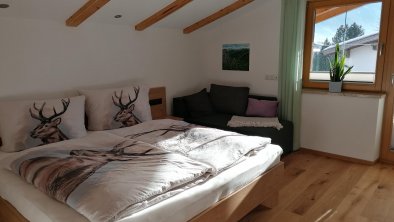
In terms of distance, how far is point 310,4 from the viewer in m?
3.74

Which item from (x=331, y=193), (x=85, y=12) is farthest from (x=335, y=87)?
(x=85, y=12)

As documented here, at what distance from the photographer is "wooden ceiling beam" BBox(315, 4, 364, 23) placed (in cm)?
351

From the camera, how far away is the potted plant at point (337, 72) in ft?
11.5

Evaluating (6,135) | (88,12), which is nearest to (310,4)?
(88,12)

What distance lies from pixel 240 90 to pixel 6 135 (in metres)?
2.90

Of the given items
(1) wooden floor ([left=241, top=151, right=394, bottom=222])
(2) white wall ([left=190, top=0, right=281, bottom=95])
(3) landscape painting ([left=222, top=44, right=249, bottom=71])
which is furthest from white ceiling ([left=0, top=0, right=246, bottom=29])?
(1) wooden floor ([left=241, top=151, right=394, bottom=222])

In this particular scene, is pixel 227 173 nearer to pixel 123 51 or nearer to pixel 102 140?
pixel 102 140

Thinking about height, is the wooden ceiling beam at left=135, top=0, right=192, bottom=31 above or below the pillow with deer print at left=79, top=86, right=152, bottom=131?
above

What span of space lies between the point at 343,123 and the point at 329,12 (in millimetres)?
1414

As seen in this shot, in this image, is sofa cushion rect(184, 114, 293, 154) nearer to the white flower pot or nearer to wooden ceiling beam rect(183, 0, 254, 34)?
the white flower pot

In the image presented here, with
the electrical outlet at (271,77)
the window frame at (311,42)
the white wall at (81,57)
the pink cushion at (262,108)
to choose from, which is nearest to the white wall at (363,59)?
the window frame at (311,42)

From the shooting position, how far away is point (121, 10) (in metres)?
3.13

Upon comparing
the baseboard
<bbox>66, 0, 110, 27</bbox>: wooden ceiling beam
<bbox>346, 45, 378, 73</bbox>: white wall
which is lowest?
the baseboard

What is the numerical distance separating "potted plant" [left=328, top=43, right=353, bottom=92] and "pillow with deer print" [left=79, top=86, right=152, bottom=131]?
238 cm
